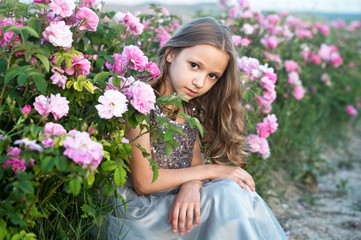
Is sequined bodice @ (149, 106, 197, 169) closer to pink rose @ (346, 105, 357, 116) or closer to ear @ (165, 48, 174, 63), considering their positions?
ear @ (165, 48, 174, 63)

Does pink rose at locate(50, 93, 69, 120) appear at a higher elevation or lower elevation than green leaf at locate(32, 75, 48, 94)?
lower

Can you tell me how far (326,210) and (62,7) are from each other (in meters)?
2.43

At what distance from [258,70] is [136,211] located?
3.98 feet

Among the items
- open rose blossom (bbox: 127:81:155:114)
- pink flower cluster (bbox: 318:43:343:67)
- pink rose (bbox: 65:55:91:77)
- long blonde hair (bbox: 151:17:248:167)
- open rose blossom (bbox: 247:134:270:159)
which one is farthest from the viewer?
pink flower cluster (bbox: 318:43:343:67)

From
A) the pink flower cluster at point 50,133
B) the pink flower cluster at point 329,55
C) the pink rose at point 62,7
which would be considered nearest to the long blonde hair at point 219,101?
the pink rose at point 62,7

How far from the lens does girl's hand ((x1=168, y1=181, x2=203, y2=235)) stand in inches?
64.2

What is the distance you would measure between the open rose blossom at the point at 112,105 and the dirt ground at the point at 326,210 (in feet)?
5.67

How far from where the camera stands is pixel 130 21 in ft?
6.47

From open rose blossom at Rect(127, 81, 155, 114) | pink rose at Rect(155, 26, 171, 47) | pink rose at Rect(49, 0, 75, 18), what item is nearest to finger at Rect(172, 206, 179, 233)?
open rose blossom at Rect(127, 81, 155, 114)

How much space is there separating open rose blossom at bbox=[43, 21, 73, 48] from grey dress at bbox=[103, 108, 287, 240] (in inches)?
29.8

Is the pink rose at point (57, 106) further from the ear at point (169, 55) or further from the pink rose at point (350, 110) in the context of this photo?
the pink rose at point (350, 110)

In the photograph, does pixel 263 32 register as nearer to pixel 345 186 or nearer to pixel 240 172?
pixel 345 186

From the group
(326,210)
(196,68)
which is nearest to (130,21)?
(196,68)

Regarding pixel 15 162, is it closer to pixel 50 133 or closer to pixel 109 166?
pixel 50 133
